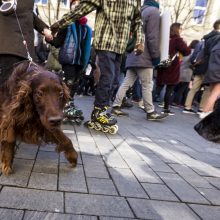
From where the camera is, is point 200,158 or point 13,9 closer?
point 13,9

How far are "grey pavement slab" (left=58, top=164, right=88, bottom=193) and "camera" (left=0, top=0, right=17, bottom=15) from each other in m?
1.66

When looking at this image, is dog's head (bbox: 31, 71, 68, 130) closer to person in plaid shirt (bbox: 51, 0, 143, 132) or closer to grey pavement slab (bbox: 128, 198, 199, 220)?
grey pavement slab (bbox: 128, 198, 199, 220)

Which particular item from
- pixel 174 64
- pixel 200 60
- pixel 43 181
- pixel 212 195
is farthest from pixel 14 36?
pixel 200 60

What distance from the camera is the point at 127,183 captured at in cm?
344

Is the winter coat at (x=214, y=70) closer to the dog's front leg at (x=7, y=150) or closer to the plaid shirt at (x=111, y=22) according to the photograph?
the plaid shirt at (x=111, y=22)

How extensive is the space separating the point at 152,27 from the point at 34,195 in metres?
5.55

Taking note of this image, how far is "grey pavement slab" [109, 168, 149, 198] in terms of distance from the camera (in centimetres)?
318

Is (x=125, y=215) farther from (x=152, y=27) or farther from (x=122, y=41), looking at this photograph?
(x=152, y=27)

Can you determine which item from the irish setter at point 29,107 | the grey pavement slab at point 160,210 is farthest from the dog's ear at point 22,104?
the grey pavement slab at point 160,210

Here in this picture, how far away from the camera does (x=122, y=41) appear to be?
5805 millimetres

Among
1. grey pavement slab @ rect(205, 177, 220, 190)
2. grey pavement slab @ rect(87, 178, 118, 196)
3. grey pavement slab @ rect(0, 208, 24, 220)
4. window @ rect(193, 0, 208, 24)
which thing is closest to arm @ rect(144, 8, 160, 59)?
grey pavement slab @ rect(205, 177, 220, 190)

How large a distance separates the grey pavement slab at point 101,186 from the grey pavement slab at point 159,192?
315 millimetres

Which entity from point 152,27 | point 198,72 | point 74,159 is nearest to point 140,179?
point 74,159

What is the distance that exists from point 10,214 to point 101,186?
97cm
